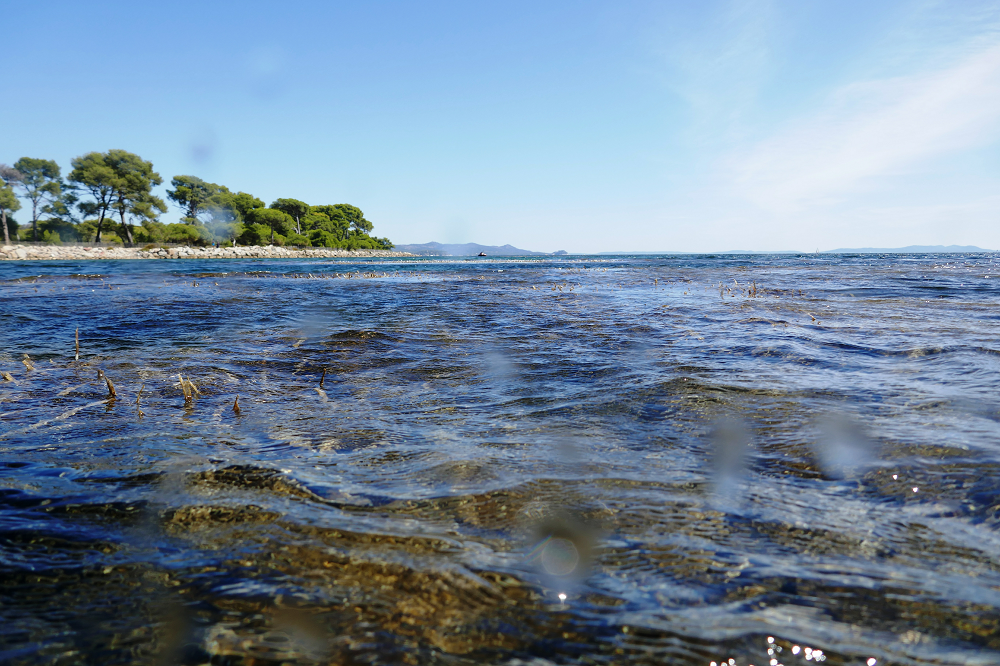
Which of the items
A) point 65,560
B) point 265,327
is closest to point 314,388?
point 65,560

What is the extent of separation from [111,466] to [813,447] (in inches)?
213

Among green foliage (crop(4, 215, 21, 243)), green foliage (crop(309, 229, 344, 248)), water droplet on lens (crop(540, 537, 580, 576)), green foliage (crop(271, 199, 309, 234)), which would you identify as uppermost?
green foliage (crop(271, 199, 309, 234))

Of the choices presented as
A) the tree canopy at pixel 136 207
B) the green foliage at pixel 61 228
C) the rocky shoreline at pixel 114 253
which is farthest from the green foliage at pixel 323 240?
the green foliage at pixel 61 228

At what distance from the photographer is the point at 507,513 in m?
3.03

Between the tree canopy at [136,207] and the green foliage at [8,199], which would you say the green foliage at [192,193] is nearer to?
the tree canopy at [136,207]

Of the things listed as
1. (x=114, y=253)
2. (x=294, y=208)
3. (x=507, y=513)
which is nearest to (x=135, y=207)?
(x=114, y=253)

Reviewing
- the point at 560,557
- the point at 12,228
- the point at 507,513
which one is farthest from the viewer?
the point at 12,228

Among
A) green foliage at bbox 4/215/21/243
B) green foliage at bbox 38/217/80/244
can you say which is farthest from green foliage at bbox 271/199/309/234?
green foliage at bbox 4/215/21/243

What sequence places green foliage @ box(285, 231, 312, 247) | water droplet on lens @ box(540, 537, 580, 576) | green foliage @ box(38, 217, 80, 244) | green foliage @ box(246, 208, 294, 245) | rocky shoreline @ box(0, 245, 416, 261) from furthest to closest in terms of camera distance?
green foliage @ box(246, 208, 294, 245) < green foliage @ box(285, 231, 312, 247) < green foliage @ box(38, 217, 80, 244) < rocky shoreline @ box(0, 245, 416, 261) < water droplet on lens @ box(540, 537, 580, 576)

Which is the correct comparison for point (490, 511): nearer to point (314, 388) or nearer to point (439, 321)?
point (314, 388)

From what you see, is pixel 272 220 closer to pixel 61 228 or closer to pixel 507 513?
pixel 61 228

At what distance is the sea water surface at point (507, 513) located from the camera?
200 centimetres

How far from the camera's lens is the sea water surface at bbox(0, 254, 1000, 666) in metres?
2.00

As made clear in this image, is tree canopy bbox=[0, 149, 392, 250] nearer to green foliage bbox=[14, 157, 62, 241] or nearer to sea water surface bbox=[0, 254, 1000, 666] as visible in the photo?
green foliage bbox=[14, 157, 62, 241]
